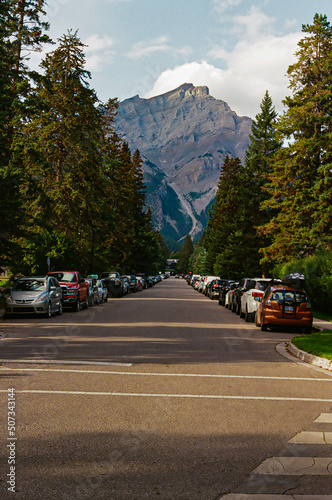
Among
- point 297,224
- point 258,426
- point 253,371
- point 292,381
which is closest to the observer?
point 258,426

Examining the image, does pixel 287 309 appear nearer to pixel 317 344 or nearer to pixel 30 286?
pixel 317 344

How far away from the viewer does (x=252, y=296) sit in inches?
883

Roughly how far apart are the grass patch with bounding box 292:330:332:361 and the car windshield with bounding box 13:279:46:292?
37.0 ft

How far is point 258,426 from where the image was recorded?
6324mm

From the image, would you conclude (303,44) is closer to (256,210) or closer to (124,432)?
(256,210)

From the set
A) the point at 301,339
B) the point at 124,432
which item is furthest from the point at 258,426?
the point at 301,339

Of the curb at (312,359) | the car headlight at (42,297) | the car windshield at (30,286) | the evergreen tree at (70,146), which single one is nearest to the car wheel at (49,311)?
the car headlight at (42,297)

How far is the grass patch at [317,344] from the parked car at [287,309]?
1803mm

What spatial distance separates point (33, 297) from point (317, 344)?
39.1 feet

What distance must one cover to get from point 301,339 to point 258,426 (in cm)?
922

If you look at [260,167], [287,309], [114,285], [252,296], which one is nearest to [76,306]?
[252,296]

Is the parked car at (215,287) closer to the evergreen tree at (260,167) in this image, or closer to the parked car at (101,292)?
the evergreen tree at (260,167)

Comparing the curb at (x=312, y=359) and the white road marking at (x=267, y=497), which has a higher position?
the white road marking at (x=267, y=497)

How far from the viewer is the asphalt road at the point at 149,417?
4.49m
